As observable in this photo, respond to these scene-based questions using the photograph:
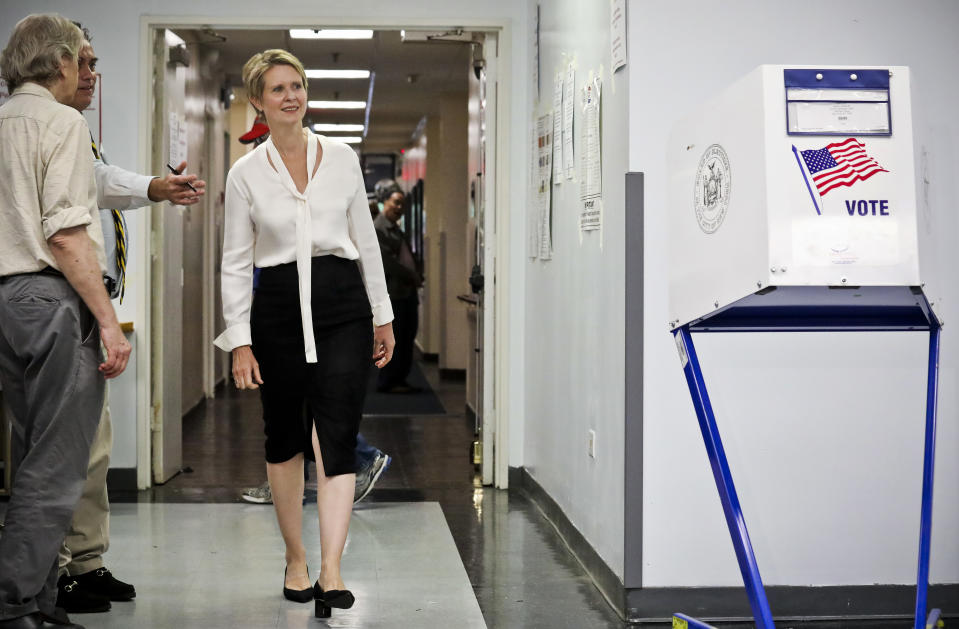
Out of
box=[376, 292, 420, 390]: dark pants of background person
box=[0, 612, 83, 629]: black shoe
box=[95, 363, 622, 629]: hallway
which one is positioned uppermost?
box=[376, 292, 420, 390]: dark pants of background person

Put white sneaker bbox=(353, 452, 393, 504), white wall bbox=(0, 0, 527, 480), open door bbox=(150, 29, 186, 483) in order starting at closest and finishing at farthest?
white sneaker bbox=(353, 452, 393, 504), white wall bbox=(0, 0, 527, 480), open door bbox=(150, 29, 186, 483)

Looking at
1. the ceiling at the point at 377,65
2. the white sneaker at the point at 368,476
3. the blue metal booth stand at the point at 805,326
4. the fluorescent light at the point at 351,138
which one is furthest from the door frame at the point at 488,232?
the fluorescent light at the point at 351,138

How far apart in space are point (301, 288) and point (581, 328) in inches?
46.0

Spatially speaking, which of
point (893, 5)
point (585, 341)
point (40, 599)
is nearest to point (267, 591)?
point (40, 599)

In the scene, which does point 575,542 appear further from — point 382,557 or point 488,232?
point 488,232

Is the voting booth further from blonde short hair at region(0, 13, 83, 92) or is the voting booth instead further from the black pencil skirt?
blonde short hair at region(0, 13, 83, 92)

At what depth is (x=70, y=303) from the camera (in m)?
2.62

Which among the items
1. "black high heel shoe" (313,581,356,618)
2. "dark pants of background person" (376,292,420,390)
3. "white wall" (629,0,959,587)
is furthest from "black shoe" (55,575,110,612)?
"dark pants of background person" (376,292,420,390)

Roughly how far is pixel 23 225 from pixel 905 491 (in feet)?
7.79

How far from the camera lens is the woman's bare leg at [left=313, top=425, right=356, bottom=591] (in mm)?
2992

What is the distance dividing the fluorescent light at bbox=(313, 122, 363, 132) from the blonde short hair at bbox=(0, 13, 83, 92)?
11.6 metres

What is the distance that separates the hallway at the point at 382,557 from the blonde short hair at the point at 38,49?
141cm

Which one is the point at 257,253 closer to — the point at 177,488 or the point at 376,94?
the point at 177,488

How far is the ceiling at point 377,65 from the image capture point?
8367 mm
